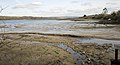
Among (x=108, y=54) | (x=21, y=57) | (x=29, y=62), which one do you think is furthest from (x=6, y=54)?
(x=108, y=54)

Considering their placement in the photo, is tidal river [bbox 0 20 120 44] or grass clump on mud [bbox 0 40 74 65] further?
tidal river [bbox 0 20 120 44]

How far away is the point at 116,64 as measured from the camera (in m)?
14.1

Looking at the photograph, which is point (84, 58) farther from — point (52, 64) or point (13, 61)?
point (13, 61)

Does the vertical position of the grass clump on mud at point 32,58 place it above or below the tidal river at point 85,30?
above

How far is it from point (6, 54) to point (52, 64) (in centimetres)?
518

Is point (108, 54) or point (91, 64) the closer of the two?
point (91, 64)

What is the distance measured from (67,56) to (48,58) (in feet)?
6.53

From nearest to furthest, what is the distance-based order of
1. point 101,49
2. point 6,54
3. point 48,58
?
1. point 48,58
2. point 6,54
3. point 101,49

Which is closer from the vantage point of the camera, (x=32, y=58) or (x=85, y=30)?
(x=32, y=58)

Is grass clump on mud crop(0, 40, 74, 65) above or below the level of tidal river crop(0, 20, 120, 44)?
above

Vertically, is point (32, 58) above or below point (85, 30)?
above

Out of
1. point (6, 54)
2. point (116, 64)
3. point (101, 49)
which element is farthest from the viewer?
point (101, 49)

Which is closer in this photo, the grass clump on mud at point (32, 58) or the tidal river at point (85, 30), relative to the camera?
the grass clump on mud at point (32, 58)

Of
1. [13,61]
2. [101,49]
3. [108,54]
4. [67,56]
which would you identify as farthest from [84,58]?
[13,61]
